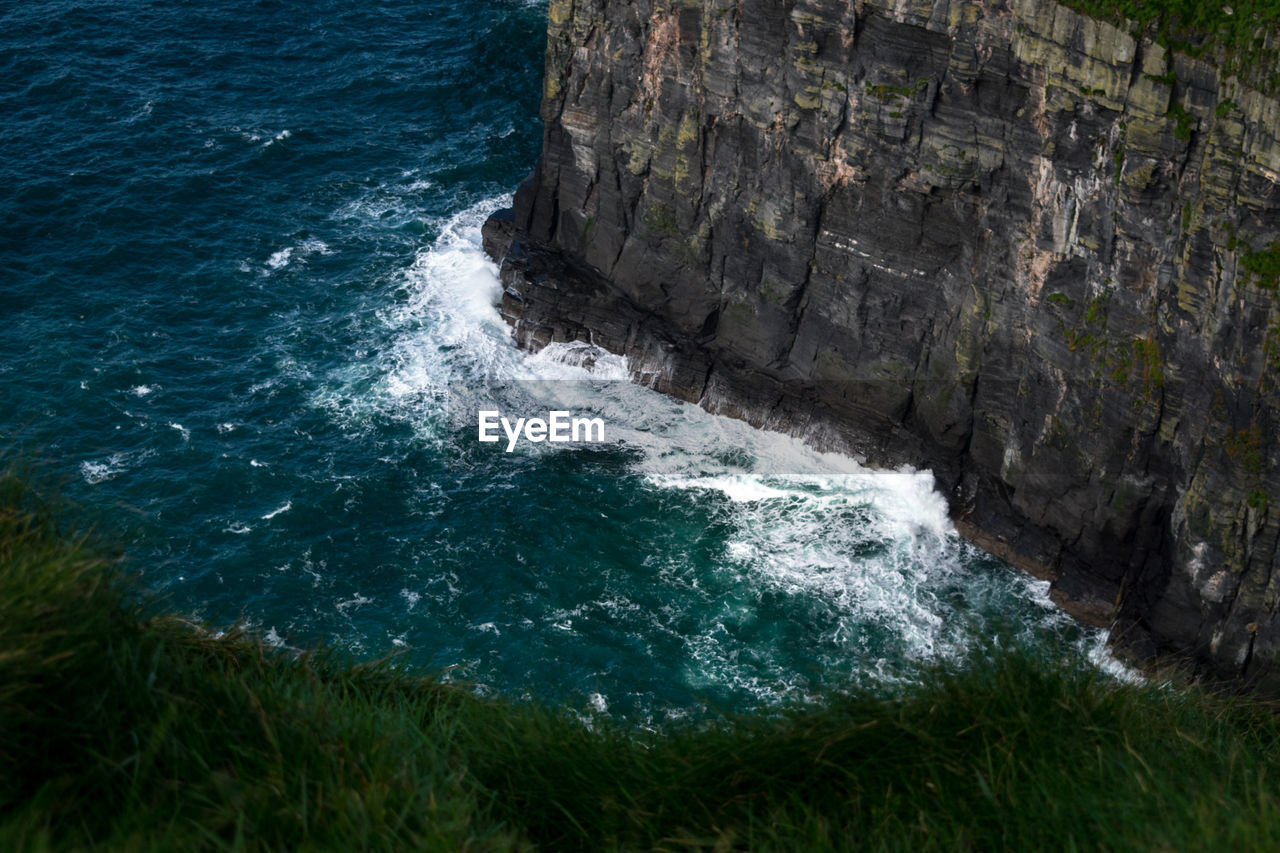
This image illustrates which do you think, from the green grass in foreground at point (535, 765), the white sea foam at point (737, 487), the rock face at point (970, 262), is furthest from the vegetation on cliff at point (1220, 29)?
the green grass in foreground at point (535, 765)

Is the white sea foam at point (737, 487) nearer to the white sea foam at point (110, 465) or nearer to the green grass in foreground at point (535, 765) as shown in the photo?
the white sea foam at point (110, 465)

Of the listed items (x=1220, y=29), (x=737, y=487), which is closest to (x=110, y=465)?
(x=737, y=487)

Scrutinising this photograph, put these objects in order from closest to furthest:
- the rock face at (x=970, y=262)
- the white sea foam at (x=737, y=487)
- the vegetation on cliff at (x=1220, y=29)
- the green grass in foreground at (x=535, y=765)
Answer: the green grass in foreground at (x=535, y=765), the vegetation on cliff at (x=1220, y=29), the rock face at (x=970, y=262), the white sea foam at (x=737, y=487)

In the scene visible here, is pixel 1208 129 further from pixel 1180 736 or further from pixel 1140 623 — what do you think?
pixel 1180 736

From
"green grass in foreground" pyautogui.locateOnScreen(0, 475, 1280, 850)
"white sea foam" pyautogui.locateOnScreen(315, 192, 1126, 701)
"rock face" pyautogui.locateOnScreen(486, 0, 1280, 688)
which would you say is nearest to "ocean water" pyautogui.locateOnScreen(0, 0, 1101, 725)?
"white sea foam" pyautogui.locateOnScreen(315, 192, 1126, 701)

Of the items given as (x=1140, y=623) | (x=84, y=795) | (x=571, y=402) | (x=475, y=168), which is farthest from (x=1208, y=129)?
(x=475, y=168)
